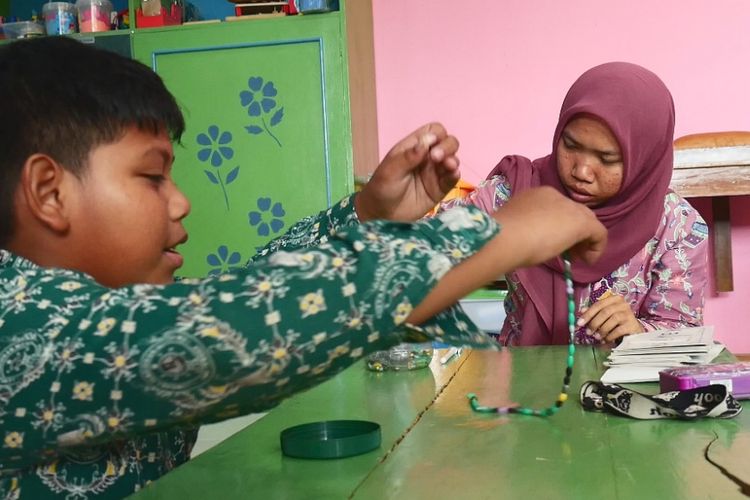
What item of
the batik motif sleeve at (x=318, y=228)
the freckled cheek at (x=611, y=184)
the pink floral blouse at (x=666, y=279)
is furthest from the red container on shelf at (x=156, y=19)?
the batik motif sleeve at (x=318, y=228)

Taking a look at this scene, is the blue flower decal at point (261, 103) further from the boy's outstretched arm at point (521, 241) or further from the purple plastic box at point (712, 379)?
the boy's outstretched arm at point (521, 241)

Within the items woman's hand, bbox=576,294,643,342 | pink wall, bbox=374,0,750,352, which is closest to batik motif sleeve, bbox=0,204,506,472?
woman's hand, bbox=576,294,643,342

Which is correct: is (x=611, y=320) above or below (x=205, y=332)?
below

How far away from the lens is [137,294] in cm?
67

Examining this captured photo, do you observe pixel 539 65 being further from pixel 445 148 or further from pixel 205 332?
pixel 205 332

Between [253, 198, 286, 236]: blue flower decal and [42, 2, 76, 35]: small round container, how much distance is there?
107cm

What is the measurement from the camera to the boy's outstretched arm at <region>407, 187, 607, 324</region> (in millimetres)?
702

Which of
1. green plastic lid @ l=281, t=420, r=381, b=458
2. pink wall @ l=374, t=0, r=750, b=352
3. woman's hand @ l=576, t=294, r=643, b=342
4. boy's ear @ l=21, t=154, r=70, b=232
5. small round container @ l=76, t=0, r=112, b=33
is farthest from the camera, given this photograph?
small round container @ l=76, t=0, r=112, b=33

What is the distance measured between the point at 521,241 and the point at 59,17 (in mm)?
3339

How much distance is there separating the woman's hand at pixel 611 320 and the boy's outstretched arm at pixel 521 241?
1.04 m

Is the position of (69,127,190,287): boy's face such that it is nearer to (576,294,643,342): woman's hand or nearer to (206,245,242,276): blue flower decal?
(576,294,643,342): woman's hand

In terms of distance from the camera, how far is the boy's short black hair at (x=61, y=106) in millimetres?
860

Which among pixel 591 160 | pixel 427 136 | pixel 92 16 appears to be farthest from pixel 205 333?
pixel 92 16

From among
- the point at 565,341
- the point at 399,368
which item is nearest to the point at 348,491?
the point at 399,368
